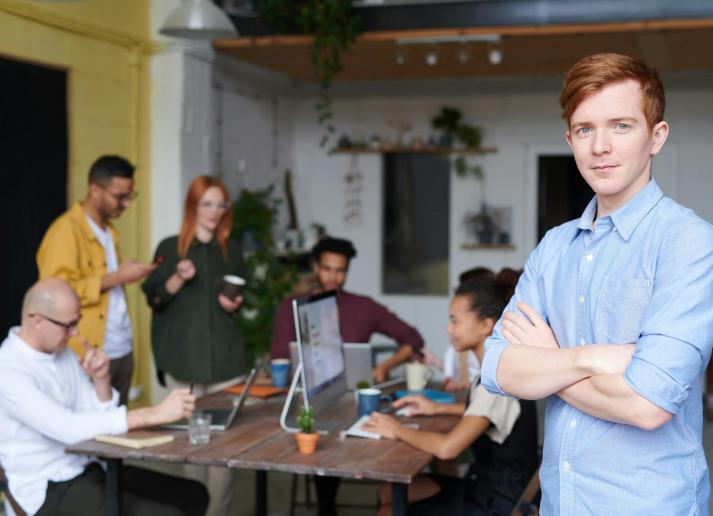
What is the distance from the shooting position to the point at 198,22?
4.33 metres

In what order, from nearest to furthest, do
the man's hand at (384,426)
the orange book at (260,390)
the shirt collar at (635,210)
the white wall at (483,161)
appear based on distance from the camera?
the shirt collar at (635,210) < the man's hand at (384,426) < the orange book at (260,390) < the white wall at (483,161)

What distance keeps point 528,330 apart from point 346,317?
8.70ft

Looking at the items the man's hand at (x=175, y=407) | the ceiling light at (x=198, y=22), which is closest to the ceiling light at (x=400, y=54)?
the ceiling light at (x=198, y=22)

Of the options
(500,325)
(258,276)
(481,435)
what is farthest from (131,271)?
(258,276)

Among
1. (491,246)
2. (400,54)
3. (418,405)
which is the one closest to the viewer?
(418,405)

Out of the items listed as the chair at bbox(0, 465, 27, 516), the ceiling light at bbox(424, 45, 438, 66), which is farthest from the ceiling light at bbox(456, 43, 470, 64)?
the chair at bbox(0, 465, 27, 516)

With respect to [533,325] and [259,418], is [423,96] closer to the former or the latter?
[259,418]

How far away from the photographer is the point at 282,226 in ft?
27.2

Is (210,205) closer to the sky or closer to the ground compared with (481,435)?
closer to the sky

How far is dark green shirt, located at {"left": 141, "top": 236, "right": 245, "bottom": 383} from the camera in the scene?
398 centimetres

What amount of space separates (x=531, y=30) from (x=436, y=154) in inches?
102

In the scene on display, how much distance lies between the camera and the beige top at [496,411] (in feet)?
9.29

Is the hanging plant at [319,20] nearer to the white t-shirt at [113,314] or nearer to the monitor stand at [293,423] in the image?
the white t-shirt at [113,314]

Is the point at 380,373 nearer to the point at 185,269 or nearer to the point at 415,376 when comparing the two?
the point at 415,376
